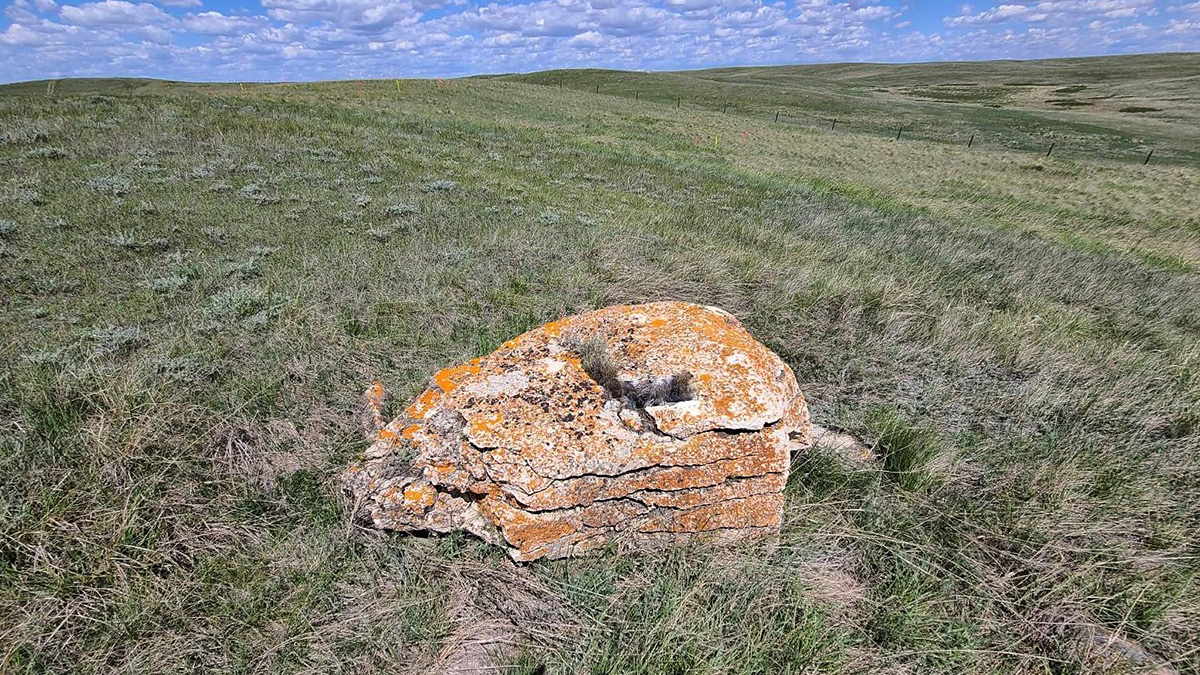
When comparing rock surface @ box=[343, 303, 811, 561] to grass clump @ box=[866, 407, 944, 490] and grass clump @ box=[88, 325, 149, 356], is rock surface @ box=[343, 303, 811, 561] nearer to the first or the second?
grass clump @ box=[866, 407, 944, 490]

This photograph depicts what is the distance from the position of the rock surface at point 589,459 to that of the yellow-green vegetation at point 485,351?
7.0 inches

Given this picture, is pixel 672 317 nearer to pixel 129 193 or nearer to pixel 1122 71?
pixel 129 193

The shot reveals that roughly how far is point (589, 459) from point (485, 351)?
7.82 ft

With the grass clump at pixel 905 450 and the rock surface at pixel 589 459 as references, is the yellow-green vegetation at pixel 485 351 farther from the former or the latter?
the rock surface at pixel 589 459

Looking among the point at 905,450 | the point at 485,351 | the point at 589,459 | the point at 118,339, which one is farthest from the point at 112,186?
the point at 905,450

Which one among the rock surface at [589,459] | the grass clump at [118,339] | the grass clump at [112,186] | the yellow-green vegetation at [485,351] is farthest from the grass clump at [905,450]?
the grass clump at [112,186]

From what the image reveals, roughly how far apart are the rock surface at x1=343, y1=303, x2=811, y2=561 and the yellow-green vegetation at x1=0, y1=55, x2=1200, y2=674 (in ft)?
0.58

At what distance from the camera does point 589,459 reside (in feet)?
9.65

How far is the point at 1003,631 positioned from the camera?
8.88 feet

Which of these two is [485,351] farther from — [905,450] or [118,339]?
[905,450]

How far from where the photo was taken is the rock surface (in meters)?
2.94

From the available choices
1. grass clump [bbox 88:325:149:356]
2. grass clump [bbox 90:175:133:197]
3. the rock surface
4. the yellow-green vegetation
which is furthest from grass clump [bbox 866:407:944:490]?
grass clump [bbox 90:175:133:197]

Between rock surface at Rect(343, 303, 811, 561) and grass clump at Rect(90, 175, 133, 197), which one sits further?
grass clump at Rect(90, 175, 133, 197)

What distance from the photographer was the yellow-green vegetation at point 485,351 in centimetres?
255
